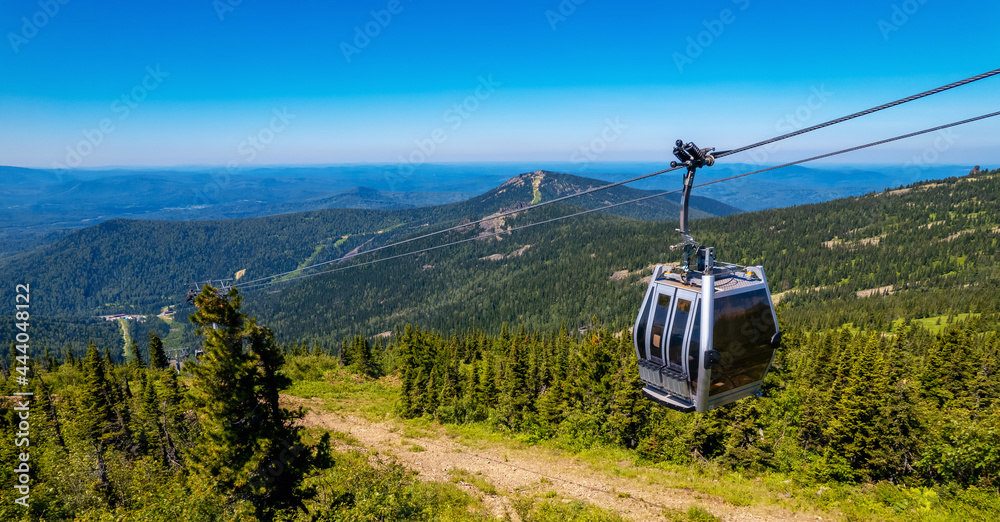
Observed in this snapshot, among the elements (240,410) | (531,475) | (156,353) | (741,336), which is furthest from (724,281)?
(156,353)

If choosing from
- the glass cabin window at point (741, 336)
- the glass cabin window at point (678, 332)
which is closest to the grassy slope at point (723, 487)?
the glass cabin window at point (741, 336)

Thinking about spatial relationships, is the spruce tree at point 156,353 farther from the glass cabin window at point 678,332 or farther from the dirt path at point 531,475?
the glass cabin window at point 678,332

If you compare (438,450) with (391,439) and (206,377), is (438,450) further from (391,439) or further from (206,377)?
(206,377)

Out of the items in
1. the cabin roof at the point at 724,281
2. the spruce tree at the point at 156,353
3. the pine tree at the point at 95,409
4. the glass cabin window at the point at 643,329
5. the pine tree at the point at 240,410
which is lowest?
the spruce tree at the point at 156,353

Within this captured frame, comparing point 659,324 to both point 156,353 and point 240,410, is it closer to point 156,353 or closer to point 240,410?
point 240,410

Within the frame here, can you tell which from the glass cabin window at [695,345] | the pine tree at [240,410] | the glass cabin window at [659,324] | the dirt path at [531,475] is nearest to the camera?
the glass cabin window at [695,345]

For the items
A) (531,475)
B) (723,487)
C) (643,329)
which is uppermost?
(643,329)

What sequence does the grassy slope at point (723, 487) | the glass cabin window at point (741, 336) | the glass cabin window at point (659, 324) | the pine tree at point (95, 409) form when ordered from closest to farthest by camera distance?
the glass cabin window at point (741, 336)
the glass cabin window at point (659, 324)
the grassy slope at point (723, 487)
the pine tree at point (95, 409)
